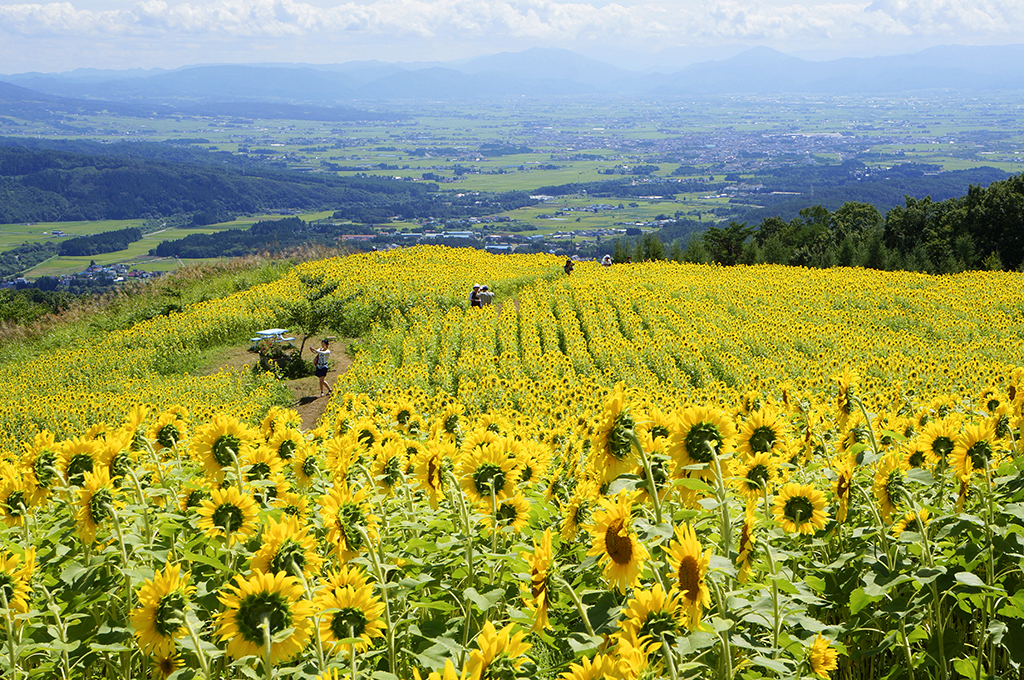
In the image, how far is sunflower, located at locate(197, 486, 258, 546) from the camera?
108 inches

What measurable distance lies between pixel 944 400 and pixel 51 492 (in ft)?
17.4

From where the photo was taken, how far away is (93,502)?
296 centimetres

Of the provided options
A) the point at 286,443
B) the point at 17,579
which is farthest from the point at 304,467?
the point at 17,579

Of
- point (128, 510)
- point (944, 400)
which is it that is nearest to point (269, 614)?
point (128, 510)

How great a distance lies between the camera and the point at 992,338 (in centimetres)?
1492

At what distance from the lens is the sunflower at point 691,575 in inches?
77.4

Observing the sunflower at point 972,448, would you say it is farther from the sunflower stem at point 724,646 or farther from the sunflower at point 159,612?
the sunflower at point 159,612

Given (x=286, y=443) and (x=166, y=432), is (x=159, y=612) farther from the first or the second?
(x=166, y=432)

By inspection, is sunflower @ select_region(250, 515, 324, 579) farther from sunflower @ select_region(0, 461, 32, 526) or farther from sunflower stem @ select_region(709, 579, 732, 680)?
sunflower @ select_region(0, 461, 32, 526)

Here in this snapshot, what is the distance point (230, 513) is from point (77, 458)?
112cm

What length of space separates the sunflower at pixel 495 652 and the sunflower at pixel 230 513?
1.35m

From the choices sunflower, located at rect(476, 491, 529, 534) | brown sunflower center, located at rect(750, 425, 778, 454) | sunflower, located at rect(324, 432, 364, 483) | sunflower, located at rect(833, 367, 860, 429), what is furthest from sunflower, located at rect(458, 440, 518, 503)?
sunflower, located at rect(833, 367, 860, 429)

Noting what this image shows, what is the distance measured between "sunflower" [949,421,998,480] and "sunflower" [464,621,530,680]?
7.69 ft

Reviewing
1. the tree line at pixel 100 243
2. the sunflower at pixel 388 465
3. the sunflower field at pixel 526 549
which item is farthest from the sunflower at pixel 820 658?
the tree line at pixel 100 243
